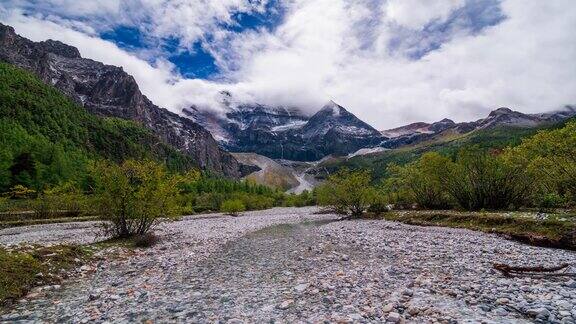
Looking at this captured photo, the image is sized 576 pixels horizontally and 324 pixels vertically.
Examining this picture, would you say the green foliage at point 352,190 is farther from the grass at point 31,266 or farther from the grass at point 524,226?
the grass at point 31,266

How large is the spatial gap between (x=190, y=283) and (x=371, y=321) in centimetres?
912

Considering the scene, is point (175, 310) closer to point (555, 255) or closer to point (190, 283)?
point (190, 283)

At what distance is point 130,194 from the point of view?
29.8 metres

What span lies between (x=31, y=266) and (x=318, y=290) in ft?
42.2

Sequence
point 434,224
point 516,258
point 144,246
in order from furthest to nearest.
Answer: point 434,224 < point 144,246 < point 516,258

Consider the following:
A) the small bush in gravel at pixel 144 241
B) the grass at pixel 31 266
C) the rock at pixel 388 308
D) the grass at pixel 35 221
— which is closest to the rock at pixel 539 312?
the rock at pixel 388 308

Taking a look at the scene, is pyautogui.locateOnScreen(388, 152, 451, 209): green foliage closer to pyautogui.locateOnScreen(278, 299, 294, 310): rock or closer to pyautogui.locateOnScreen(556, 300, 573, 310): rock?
pyautogui.locateOnScreen(556, 300, 573, 310): rock

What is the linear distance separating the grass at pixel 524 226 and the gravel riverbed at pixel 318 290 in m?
1.89

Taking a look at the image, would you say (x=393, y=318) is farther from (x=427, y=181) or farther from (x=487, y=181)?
(x=427, y=181)

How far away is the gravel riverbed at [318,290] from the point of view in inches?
437

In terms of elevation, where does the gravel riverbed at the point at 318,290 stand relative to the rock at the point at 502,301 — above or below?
below

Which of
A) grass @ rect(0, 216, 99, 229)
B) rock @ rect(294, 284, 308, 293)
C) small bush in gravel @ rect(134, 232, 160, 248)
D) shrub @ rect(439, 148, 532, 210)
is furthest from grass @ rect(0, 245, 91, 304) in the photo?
shrub @ rect(439, 148, 532, 210)

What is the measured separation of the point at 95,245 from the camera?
25578mm

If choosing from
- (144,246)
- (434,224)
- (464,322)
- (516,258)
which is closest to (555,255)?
(516,258)
